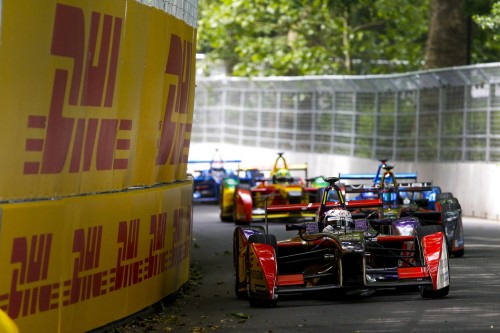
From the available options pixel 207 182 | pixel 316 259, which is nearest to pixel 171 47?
pixel 316 259

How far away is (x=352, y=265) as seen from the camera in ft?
43.5

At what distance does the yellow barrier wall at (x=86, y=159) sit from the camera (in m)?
9.48

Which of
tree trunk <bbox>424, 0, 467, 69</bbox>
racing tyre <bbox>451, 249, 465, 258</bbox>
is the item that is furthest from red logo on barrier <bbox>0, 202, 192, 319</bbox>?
tree trunk <bbox>424, 0, 467, 69</bbox>

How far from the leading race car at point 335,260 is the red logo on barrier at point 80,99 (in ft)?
7.49

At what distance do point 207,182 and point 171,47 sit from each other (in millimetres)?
21552

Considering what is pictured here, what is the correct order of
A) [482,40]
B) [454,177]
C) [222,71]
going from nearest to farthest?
[454,177] → [482,40] → [222,71]

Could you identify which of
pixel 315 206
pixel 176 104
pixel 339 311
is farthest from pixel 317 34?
pixel 339 311

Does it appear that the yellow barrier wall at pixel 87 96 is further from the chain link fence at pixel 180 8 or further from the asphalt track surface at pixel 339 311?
the asphalt track surface at pixel 339 311

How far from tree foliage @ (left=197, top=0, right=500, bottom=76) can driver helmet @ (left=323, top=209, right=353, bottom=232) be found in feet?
107

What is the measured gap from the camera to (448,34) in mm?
38250

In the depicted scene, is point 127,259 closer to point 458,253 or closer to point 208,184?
point 458,253

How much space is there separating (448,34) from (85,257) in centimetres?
2864

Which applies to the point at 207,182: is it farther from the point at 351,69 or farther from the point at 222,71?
the point at 222,71

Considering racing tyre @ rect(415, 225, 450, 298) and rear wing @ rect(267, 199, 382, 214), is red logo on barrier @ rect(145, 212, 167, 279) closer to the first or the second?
rear wing @ rect(267, 199, 382, 214)
